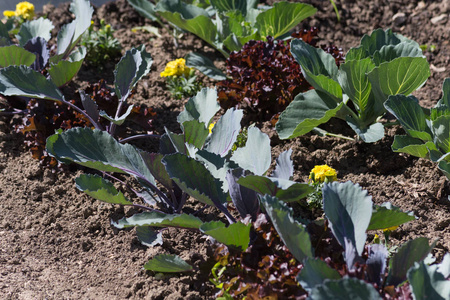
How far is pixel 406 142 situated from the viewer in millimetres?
2627

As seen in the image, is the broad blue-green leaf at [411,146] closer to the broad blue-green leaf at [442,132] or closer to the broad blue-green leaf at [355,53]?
the broad blue-green leaf at [442,132]

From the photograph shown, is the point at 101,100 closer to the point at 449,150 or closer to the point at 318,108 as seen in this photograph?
the point at 318,108

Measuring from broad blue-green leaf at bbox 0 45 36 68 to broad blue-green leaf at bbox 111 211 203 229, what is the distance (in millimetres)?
1541

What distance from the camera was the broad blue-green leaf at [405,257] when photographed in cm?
186

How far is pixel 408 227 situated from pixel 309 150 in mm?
736

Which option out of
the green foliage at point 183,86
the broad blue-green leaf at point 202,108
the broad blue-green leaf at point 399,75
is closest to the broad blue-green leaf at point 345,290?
the broad blue-green leaf at point 202,108

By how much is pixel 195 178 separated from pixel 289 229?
54 centimetres

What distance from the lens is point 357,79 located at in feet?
8.91

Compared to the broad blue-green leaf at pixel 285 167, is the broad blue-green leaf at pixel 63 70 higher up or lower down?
lower down

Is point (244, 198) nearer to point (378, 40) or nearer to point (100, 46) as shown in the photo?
point (378, 40)

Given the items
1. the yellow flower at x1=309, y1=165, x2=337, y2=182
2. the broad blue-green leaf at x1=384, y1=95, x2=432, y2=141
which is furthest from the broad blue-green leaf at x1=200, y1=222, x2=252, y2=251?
the broad blue-green leaf at x1=384, y1=95, x2=432, y2=141

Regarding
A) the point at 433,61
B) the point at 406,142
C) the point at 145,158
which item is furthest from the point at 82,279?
the point at 433,61

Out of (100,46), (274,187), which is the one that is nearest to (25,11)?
(100,46)

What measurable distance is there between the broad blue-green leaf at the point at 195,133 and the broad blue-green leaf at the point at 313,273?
89 cm
